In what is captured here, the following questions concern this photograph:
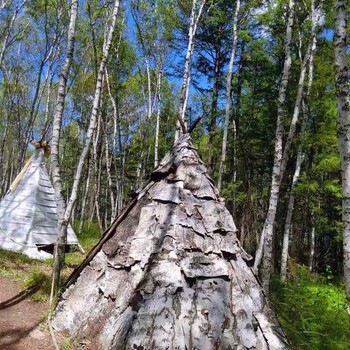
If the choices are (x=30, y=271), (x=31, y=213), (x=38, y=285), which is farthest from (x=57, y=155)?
(x=31, y=213)

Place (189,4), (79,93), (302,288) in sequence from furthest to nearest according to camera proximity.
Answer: (79,93)
(189,4)
(302,288)

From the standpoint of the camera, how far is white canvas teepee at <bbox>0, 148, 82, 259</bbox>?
296 inches

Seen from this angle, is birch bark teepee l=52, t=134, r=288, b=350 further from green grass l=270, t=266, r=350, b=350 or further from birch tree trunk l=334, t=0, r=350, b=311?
green grass l=270, t=266, r=350, b=350

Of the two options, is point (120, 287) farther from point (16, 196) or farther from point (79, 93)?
point (79, 93)

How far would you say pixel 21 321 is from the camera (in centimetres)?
394

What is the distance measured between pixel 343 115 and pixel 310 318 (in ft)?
14.8

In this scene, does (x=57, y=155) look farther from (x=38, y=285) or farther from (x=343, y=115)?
(x=343, y=115)

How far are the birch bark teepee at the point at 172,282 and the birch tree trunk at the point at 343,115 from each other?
3.65ft

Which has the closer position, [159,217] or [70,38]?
[159,217]

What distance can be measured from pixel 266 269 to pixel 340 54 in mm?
4541

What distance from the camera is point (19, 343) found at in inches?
137

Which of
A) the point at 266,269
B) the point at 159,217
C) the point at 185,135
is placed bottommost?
the point at 266,269

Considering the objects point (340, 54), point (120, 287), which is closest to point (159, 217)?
point (120, 287)

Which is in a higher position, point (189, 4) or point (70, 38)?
point (189, 4)
